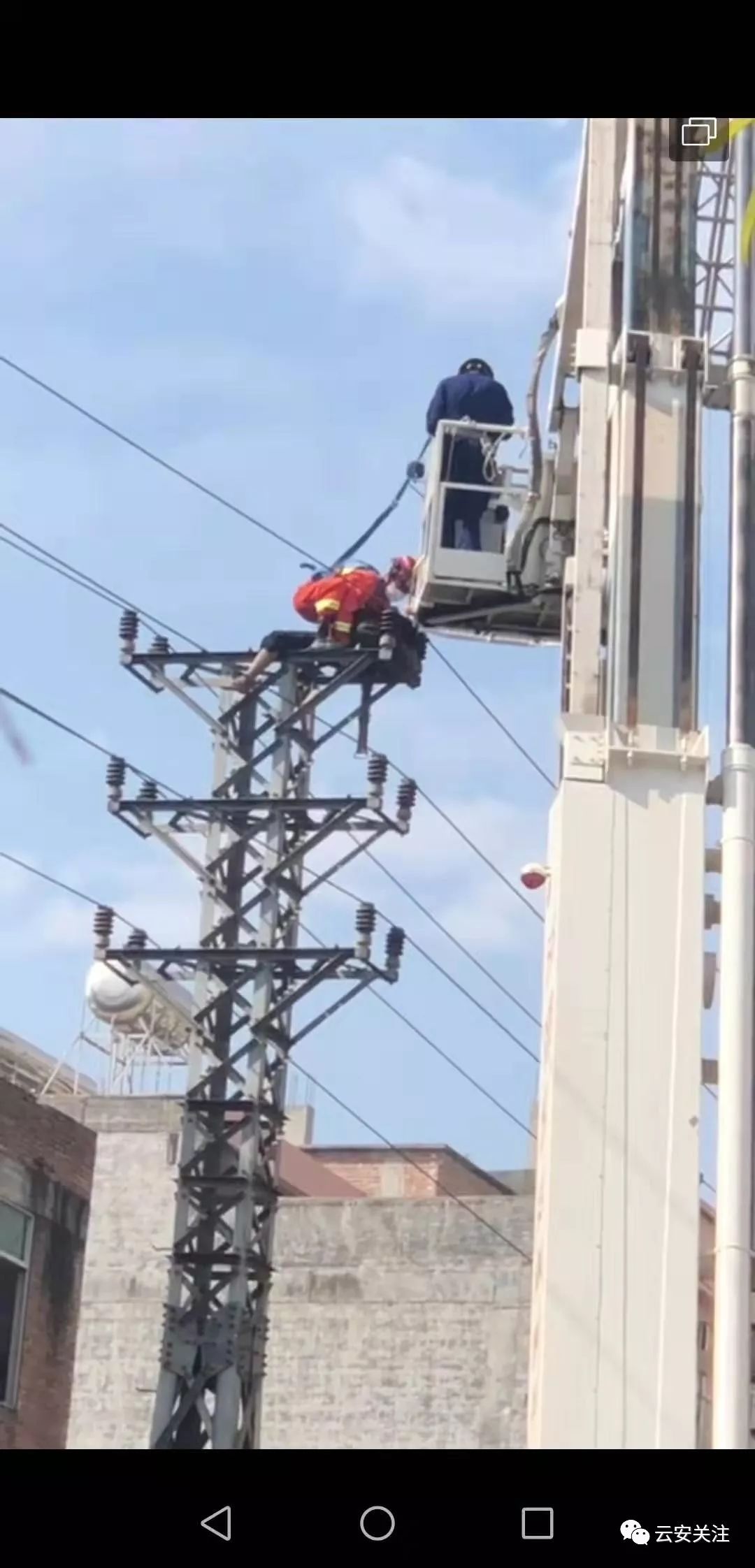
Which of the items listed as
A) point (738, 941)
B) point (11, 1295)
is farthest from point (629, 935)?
point (11, 1295)

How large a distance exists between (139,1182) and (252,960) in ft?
50.0

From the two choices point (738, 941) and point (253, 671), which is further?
point (253, 671)

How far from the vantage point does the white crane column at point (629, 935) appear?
5750mm

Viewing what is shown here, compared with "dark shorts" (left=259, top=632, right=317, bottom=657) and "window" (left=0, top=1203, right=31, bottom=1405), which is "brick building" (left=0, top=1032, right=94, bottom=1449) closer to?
"window" (left=0, top=1203, right=31, bottom=1405)

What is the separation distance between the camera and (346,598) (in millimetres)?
16625

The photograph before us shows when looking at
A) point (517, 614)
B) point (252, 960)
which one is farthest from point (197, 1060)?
point (517, 614)

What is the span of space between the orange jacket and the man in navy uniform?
3.61 metres

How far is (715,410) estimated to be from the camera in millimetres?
7020

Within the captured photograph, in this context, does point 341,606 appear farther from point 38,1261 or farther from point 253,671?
point 38,1261

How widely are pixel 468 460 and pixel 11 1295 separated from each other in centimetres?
901

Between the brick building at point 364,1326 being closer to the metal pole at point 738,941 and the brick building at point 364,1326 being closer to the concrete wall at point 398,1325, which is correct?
the concrete wall at point 398,1325

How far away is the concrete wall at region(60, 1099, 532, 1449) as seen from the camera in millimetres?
28812

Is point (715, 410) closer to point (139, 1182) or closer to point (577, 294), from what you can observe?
point (577, 294)

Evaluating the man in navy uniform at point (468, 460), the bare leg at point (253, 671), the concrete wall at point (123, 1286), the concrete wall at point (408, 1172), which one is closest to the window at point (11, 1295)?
the bare leg at point (253, 671)
